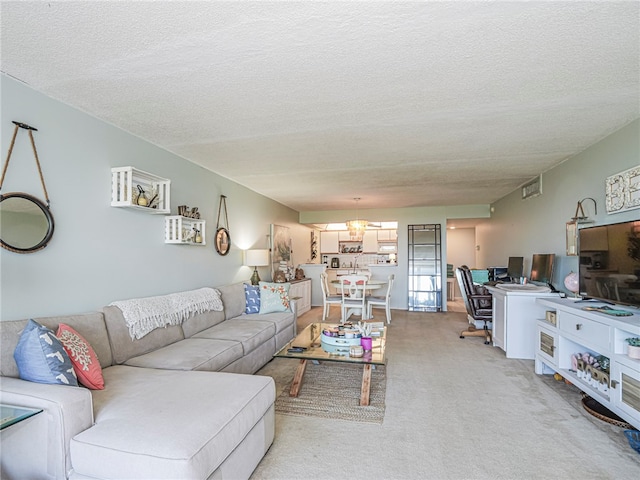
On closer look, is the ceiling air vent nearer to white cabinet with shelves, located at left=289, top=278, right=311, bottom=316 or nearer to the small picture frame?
the small picture frame

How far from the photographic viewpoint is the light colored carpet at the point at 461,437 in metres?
1.84

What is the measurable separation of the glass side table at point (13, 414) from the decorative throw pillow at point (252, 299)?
2.87 metres

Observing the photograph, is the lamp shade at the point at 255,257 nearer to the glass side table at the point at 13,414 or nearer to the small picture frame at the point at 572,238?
the glass side table at the point at 13,414

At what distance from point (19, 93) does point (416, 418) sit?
351 cm

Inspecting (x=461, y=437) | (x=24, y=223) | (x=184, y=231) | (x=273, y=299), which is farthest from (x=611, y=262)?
(x=24, y=223)

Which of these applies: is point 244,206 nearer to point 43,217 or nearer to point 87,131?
point 87,131

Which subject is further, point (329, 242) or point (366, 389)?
point (329, 242)

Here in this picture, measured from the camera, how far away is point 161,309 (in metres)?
2.91

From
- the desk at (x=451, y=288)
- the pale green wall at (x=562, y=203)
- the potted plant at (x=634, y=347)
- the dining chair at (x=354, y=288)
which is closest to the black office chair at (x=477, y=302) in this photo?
the pale green wall at (x=562, y=203)

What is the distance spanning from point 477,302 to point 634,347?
2.72 m

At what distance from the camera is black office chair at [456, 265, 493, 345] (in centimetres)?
463

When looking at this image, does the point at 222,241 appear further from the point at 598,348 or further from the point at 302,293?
the point at 598,348

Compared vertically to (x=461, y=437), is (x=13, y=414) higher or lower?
higher

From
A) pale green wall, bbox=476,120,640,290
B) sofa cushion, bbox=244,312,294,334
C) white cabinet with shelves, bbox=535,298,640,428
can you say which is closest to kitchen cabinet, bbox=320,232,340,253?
pale green wall, bbox=476,120,640,290
